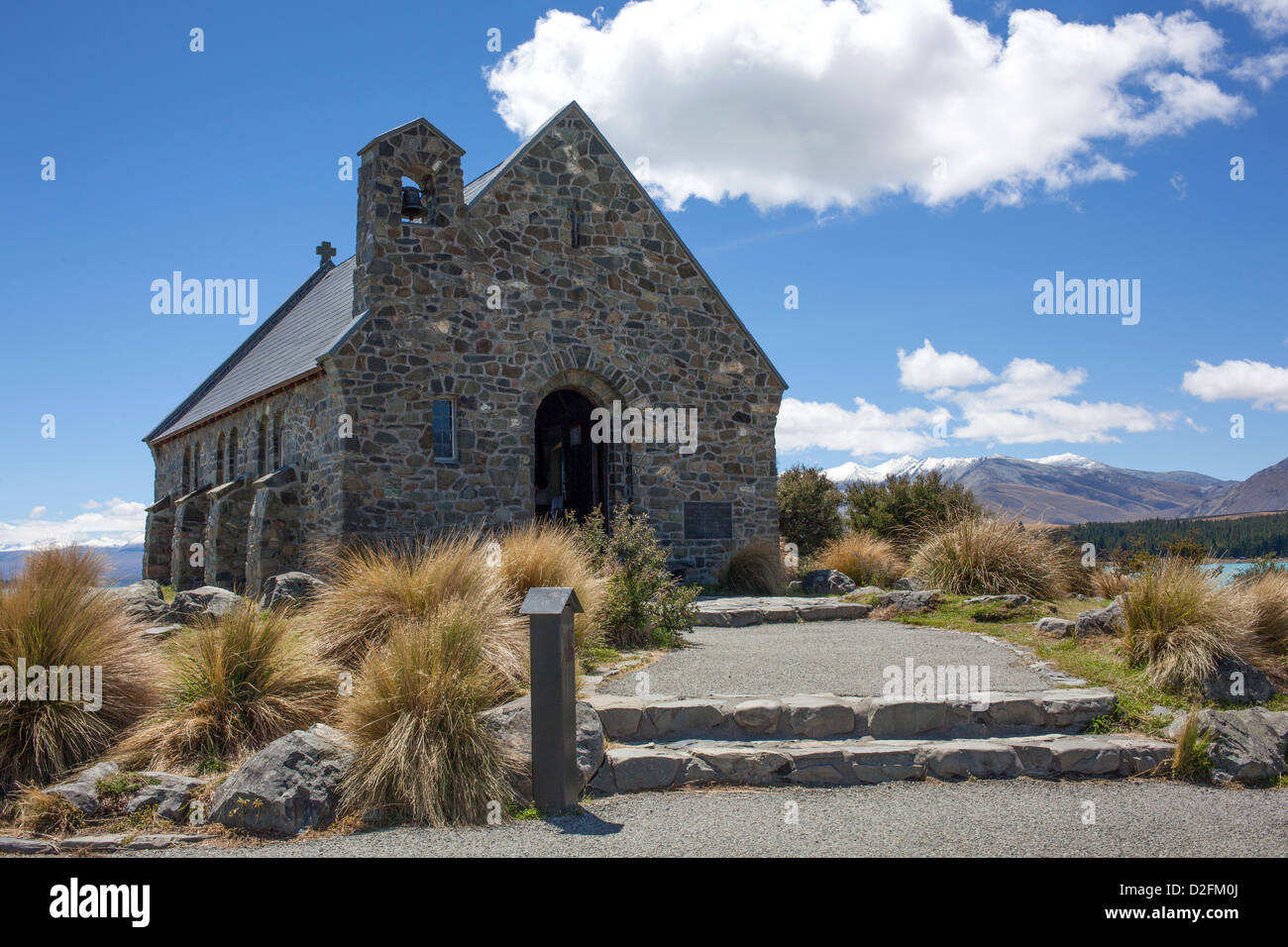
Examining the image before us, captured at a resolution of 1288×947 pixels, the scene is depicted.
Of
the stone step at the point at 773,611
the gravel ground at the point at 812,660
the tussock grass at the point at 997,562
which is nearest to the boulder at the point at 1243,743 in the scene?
the gravel ground at the point at 812,660

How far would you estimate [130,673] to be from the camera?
8.36 meters

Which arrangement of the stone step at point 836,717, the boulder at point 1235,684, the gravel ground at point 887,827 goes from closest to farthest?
the gravel ground at point 887,827 < the stone step at point 836,717 < the boulder at point 1235,684

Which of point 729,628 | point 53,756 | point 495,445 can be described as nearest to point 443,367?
point 495,445

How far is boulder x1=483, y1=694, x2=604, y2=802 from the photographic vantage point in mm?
7023

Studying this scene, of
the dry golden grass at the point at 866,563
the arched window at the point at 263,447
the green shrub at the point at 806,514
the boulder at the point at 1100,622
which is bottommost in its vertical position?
the boulder at the point at 1100,622

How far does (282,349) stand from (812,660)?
63.6 feet

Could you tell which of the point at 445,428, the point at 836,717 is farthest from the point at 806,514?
the point at 836,717

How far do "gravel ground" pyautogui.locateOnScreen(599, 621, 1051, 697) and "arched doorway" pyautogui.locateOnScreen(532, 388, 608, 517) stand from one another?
6786mm

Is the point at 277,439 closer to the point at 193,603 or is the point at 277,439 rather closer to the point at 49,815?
the point at 193,603

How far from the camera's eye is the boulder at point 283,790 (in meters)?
6.54

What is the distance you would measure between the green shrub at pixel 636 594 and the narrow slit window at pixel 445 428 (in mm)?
5097

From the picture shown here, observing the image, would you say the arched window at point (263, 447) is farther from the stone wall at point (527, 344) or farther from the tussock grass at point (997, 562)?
the tussock grass at point (997, 562)
